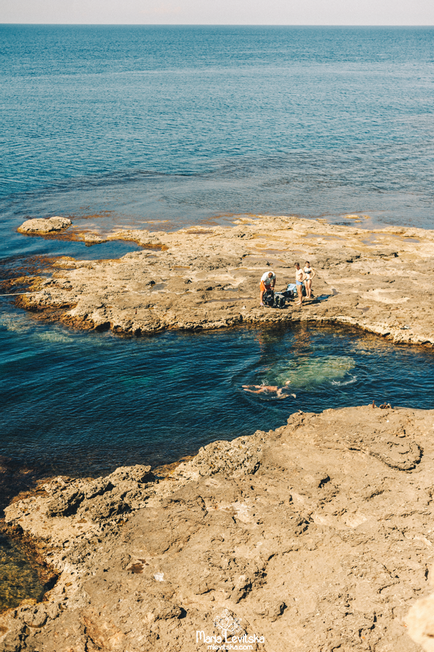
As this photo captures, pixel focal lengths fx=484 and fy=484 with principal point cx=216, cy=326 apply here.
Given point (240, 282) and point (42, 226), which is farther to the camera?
point (42, 226)

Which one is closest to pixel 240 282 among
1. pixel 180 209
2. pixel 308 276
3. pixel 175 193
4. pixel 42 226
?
pixel 308 276

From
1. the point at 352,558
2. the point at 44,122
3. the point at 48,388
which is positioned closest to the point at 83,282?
the point at 48,388

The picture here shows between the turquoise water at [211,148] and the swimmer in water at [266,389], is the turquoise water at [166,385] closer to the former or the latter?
the swimmer in water at [266,389]

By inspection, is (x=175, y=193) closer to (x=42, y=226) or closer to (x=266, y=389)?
(x=42, y=226)

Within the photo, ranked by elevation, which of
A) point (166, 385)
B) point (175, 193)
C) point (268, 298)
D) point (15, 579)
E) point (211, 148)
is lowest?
point (15, 579)

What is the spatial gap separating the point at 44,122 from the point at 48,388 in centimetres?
5909

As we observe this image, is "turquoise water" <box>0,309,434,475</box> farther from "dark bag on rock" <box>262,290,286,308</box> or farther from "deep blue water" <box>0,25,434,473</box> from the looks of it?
"dark bag on rock" <box>262,290,286,308</box>

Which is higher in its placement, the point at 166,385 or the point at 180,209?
the point at 180,209

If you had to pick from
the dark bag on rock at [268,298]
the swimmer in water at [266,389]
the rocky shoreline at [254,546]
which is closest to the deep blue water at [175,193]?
the swimmer in water at [266,389]

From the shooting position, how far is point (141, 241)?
31.7m

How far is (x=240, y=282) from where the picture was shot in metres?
25.2

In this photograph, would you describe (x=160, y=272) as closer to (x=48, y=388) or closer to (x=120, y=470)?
(x=48, y=388)

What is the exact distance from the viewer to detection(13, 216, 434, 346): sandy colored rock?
22.0m

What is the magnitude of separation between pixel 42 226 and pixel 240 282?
16.6 meters
